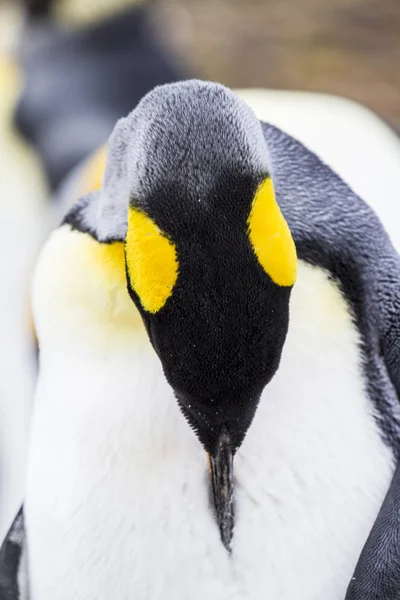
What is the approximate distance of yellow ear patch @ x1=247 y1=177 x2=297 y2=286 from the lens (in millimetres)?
783

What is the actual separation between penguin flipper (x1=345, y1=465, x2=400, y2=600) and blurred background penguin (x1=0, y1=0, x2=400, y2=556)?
1.80 feet

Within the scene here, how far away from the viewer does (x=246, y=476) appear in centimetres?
100

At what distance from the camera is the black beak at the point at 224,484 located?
2.88 feet

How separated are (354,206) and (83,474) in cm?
42

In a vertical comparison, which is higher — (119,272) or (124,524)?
(119,272)

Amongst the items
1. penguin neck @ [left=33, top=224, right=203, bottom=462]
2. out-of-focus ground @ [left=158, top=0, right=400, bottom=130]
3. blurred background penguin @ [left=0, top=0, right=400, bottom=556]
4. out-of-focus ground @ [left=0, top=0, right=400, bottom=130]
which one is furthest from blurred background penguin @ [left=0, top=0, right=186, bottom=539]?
penguin neck @ [left=33, top=224, right=203, bottom=462]

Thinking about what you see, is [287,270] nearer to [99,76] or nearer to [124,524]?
[124,524]

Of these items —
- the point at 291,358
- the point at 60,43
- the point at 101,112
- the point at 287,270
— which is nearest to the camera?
the point at 287,270

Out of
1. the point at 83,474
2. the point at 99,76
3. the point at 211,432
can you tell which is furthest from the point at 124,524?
the point at 99,76

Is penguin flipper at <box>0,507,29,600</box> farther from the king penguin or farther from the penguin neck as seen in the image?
the penguin neck

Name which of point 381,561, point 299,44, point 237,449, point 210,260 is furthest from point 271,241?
point 299,44

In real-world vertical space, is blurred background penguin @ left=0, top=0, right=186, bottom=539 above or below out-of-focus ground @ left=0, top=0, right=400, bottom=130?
below

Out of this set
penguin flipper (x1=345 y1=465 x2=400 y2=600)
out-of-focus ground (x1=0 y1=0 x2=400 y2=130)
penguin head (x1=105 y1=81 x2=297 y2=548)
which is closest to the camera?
penguin head (x1=105 y1=81 x2=297 y2=548)

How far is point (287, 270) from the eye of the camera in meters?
0.79
